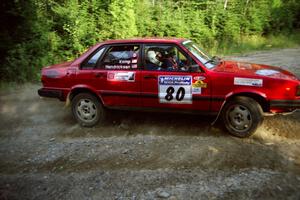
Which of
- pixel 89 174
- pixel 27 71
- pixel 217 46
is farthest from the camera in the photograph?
pixel 217 46

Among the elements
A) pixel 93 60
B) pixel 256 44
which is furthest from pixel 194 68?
pixel 256 44

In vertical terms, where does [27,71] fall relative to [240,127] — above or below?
above

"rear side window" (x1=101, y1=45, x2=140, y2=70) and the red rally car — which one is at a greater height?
"rear side window" (x1=101, y1=45, x2=140, y2=70)

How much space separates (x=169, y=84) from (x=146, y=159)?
4.69 ft

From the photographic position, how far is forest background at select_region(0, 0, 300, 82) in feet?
33.0

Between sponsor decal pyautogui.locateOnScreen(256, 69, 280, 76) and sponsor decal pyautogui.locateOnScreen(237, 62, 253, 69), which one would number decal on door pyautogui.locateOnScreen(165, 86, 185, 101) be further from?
sponsor decal pyautogui.locateOnScreen(256, 69, 280, 76)

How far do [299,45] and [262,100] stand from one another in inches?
537

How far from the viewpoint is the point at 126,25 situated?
42.5ft

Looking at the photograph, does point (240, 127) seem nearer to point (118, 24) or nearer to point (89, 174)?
point (89, 174)

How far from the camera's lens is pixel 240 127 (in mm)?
5414

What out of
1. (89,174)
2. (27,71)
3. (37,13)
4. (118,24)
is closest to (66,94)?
(89,174)

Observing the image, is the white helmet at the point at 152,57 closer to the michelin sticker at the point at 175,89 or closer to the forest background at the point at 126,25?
the michelin sticker at the point at 175,89

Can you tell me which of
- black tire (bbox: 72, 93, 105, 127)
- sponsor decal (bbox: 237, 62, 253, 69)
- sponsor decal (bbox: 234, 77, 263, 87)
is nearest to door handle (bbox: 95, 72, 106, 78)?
black tire (bbox: 72, 93, 105, 127)

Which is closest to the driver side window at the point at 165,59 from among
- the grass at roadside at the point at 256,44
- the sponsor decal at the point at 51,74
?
the sponsor decal at the point at 51,74
